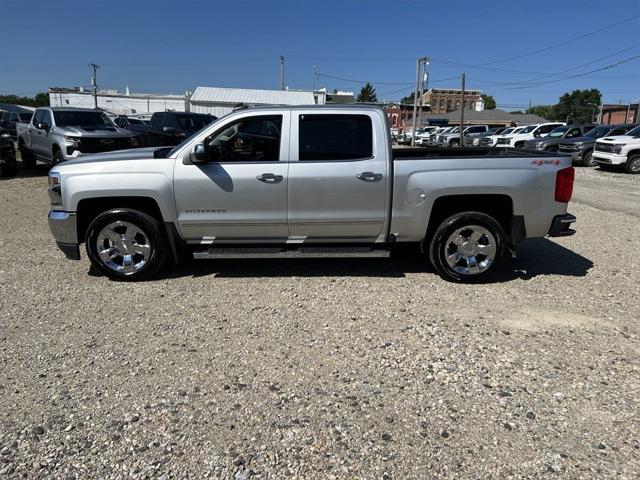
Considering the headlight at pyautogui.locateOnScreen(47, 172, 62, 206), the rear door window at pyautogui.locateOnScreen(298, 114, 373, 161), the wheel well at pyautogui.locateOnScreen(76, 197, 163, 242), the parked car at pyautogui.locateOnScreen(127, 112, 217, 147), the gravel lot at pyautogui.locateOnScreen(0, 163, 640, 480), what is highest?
the parked car at pyautogui.locateOnScreen(127, 112, 217, 147)

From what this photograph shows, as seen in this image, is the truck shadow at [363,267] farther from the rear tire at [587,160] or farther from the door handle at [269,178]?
the rear tire at [587,160]

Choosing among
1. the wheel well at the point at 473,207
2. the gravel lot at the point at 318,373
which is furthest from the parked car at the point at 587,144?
the wheel well at the point at 473,207

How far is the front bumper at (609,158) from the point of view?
17094 mm

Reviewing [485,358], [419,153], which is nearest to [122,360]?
[485,358]

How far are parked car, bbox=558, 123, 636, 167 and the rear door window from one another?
17377mm

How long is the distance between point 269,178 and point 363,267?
164cm

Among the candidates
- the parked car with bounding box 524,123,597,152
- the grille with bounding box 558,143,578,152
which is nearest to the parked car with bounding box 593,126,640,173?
the grille with bounding box 558,143,578,152

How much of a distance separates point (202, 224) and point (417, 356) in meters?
2.63

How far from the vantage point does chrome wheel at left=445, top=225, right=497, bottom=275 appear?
17.3 ft

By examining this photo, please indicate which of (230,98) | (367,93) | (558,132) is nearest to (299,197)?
(558,132)

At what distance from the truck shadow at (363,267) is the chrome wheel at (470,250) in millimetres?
316

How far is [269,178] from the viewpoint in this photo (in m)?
5.04

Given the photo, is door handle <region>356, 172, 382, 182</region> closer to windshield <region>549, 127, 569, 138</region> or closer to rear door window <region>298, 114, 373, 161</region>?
rear door window <region>298, 114, 373, 161</region>

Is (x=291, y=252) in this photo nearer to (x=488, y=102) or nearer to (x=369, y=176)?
(x=369, y=176)
